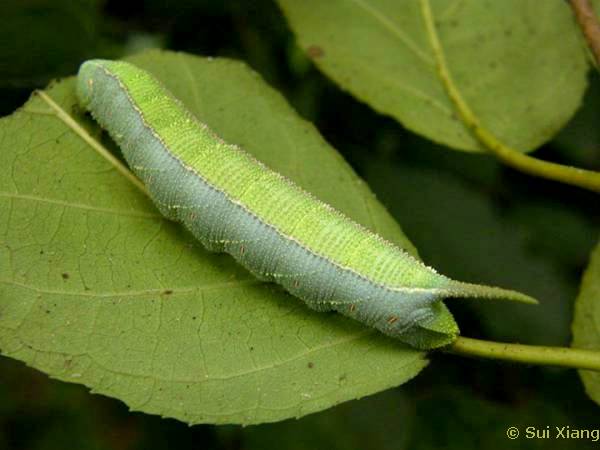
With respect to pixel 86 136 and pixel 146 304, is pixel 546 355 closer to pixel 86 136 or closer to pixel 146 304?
pixel 146 304

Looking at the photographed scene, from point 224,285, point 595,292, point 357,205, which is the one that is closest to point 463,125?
point 357,205

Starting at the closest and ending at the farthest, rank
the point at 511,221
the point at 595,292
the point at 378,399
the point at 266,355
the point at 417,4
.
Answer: the point at 266,355 → the point at 595,292 → the point at 417,4 → the point at 378,399 → the point at 511,221

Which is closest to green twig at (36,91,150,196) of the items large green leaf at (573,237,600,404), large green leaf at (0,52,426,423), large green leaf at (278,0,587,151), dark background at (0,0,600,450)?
large green leaf at (0,52,426,423)

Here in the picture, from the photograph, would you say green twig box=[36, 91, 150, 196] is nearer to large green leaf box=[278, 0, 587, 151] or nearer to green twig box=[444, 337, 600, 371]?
large green leaf box=[278, 0, 587, 151]

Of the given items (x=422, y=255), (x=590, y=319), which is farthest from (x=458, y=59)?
(x=590, y=319)

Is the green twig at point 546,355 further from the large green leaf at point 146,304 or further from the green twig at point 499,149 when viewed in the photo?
the green twig at point 499,149

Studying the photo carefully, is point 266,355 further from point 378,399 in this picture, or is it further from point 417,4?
point 417,4
